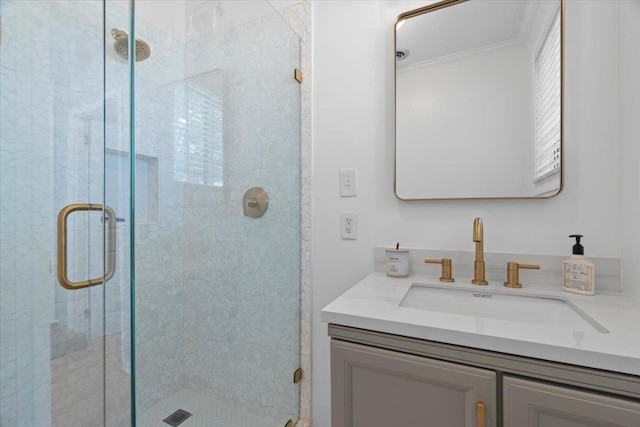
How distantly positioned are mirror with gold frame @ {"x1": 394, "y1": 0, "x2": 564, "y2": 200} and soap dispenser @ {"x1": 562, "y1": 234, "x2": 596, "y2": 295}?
0.21 metres

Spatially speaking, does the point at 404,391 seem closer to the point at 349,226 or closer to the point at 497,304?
the point at 497,304

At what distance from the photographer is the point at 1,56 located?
911 mm

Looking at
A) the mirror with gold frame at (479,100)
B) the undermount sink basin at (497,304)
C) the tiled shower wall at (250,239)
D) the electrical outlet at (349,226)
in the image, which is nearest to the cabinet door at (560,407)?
the undermount sink basin at (497,304)

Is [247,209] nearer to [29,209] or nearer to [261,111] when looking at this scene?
[261,111]

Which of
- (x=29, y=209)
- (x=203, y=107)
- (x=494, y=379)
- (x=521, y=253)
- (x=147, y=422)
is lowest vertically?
(x=147, y=422)

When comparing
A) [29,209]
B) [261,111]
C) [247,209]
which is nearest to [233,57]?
[261,111]

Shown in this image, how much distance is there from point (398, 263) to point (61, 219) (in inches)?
44.8

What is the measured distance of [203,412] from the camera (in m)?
1.22

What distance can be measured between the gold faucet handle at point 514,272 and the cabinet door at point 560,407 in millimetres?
487

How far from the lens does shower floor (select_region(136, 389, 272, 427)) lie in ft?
3.66

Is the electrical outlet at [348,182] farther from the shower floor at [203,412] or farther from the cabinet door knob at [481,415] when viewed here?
the shower floor at [203,412]

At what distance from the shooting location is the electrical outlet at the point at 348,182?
1.30 meters

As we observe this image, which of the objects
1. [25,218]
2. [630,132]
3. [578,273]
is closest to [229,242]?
[25,218]

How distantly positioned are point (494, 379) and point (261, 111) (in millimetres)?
1219
